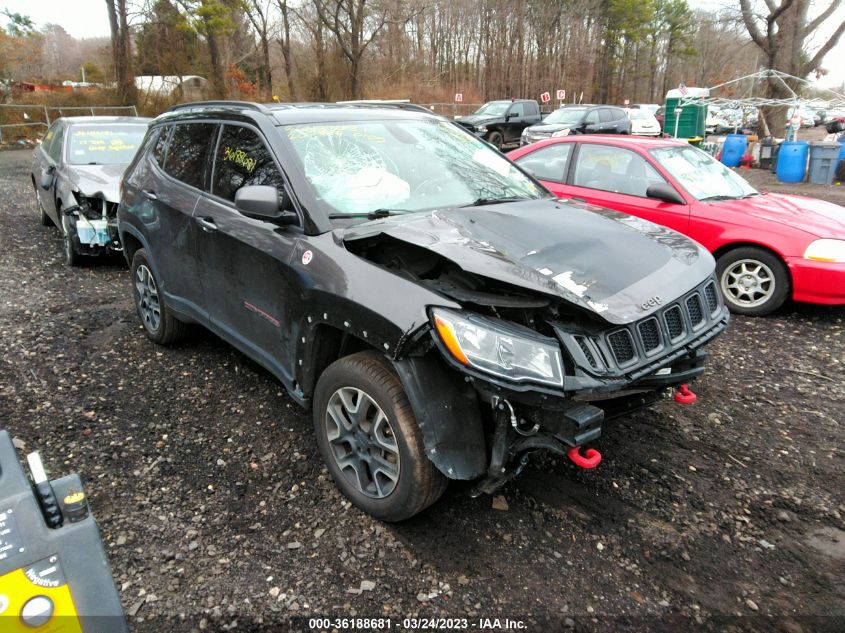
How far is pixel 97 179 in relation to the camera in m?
7.20

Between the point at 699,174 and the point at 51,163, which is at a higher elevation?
the point at 51,163

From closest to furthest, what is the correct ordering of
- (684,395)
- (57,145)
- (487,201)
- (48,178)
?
(684,395) < (487,201) < (48,178) < (57,145)

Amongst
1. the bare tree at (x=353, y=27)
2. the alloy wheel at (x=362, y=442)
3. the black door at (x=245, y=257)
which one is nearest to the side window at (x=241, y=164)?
the black door at (x=245, y=257)

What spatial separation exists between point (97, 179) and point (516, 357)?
684 centimetres

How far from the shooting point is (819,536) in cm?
275

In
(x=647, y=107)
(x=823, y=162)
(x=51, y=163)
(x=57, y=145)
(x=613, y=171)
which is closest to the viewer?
(x=613, y=171)

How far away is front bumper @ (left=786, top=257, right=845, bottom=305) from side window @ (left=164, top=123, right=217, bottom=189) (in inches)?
196

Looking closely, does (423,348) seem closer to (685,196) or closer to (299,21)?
(685,196)

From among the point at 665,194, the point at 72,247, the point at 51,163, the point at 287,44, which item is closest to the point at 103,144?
the point at 51,163

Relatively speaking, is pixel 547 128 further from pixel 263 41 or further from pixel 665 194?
pixel 263 41

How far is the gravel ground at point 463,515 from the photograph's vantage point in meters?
2.39

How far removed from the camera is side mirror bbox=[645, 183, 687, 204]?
5777mm

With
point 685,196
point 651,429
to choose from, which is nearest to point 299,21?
point 685,196

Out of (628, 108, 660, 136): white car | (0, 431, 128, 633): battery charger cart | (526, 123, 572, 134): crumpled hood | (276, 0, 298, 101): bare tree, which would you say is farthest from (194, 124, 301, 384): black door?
(276, 0, 298, 101): bare tree
